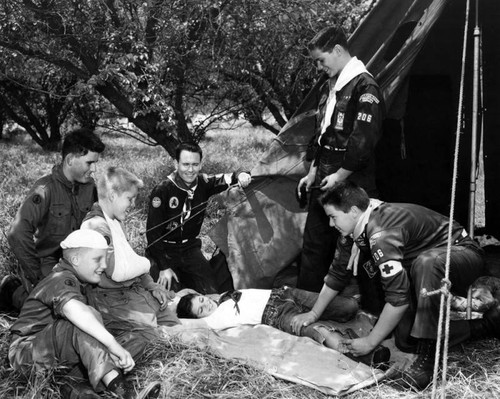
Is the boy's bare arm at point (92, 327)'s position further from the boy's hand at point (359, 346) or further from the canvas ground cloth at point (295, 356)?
the boy's hand at point (359, 346)

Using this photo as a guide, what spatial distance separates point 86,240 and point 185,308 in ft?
3.35

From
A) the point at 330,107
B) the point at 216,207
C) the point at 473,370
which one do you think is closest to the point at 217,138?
the point at 216,207

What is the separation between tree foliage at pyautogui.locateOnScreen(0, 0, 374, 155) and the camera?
5242 mm

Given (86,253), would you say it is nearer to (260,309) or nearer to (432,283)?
(260,309)

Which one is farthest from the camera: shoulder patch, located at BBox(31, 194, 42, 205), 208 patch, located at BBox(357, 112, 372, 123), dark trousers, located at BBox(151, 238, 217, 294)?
dark trousers, located at BBox(151, 238, 217, 294)

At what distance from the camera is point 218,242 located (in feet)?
14.6

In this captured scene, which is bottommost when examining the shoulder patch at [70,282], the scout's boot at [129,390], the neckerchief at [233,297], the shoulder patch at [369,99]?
the scout's boot at [129,390]

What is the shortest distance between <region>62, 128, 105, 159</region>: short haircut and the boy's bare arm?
1209 millimetres

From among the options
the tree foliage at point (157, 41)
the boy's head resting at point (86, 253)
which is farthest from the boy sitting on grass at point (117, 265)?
the tree foliage at point (157, 41)

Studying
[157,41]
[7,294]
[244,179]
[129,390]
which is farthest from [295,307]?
[157,41]

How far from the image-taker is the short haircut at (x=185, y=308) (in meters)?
3.76

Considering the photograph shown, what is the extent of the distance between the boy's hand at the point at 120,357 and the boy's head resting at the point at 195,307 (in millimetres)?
964

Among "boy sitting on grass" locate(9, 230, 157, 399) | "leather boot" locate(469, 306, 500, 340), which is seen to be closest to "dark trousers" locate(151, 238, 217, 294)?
"boy sitting on grass" locate(9, 230, 157, 399)

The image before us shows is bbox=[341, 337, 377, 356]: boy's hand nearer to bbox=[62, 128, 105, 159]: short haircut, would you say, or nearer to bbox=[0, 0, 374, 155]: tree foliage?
bbox=[62, 128, 105, 159]: short haircut
